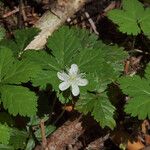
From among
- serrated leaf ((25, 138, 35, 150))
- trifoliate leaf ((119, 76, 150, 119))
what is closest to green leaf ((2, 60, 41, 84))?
serrated leaf ((25, 138, 35, 150))

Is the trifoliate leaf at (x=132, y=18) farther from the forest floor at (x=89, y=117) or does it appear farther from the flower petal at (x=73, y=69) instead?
the flower petal at (x=73, y=69)

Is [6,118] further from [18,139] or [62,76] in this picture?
[62,76]

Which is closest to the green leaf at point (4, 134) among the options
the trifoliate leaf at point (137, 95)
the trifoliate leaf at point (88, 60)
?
A: the trifoliate leaf at point (88, 60)

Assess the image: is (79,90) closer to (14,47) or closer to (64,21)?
Answer: (14,47)

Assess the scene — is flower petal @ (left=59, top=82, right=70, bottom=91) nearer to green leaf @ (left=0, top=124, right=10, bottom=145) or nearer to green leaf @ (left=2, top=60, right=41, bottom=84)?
green leaf @ (left=2, top=60, right=41, bottom=84)

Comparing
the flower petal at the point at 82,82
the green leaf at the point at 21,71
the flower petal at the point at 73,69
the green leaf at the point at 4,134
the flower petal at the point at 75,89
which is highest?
the green leaf at the point at 21,71

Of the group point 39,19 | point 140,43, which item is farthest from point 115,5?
point 39,19

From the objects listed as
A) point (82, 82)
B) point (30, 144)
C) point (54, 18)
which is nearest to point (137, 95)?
point (82, 82)
